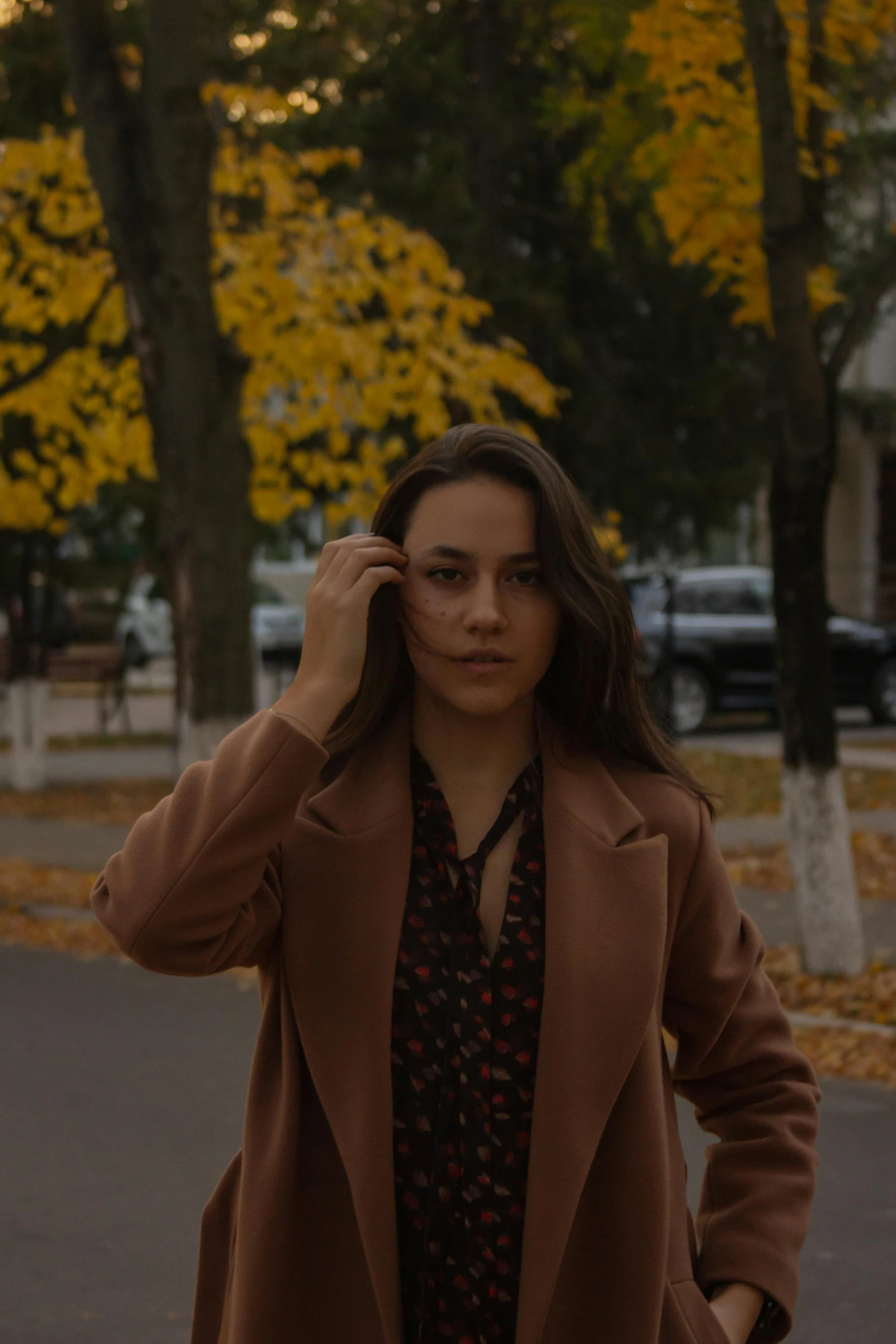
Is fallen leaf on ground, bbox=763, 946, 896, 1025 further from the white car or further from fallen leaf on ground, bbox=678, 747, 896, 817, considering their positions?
the white car

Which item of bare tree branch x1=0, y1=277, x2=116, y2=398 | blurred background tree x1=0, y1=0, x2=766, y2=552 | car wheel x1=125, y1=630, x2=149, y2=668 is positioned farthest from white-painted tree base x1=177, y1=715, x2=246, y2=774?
car wheel x1=125, y1=630, x2=149, y2=668

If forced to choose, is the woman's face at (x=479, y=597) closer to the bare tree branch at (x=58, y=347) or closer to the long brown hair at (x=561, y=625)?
the long brown hair at (x=561, y=625)

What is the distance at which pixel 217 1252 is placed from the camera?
6.79 feet

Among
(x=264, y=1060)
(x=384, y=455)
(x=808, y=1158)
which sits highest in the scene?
(x=384, y=455)

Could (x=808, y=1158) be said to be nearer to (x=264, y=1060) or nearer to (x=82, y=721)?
(x=264, y=1060)

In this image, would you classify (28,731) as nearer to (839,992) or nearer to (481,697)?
(839,992)

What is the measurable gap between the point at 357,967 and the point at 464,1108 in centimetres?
18

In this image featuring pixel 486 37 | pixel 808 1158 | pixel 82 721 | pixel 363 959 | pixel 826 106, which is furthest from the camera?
pixel 82 721

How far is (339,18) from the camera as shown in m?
15.8

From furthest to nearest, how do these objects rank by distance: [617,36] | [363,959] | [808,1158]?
[617,36]
[808,1158]
[363,959]

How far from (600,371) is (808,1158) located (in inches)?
860

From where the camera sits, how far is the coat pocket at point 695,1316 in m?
1.93

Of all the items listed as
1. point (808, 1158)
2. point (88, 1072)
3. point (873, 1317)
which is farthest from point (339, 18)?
point (808, 1158)

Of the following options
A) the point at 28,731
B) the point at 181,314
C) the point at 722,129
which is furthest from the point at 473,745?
the point at 28,731
